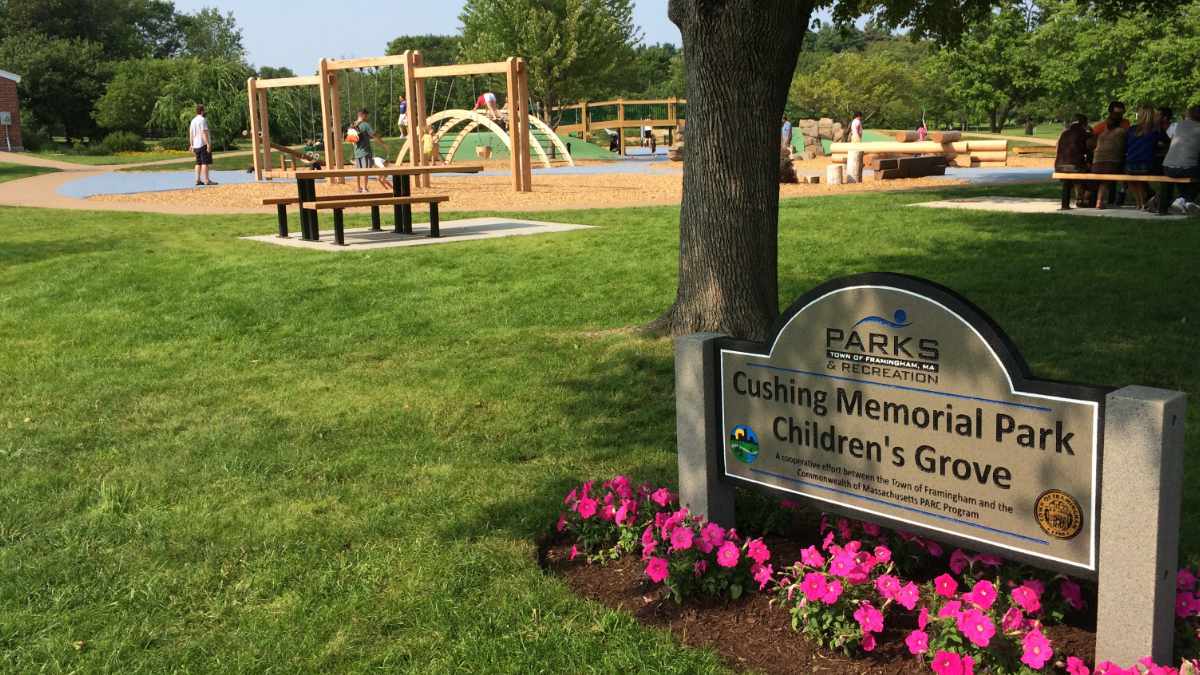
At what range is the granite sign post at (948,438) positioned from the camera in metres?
2.56

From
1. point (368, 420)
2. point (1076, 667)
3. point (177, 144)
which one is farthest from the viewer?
point (177, 144)

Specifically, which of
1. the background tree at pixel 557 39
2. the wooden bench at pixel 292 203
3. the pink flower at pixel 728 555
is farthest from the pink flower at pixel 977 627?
the background tree at pixel 557 39

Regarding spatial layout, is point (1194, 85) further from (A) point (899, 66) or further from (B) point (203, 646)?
(B) point (203, 646)

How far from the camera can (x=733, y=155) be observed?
606cm

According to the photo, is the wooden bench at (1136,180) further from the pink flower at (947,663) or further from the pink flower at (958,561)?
the pink flower at (947,663)

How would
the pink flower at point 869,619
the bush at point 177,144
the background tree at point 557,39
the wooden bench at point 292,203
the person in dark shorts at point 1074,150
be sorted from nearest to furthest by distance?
the pink flower at point 869,619
the wooden bench at point 292,203
the person in dark shorts at point 1074,150
the background tree at point 557,39
the bush at point 177,144

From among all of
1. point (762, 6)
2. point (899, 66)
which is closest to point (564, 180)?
point (762, 6)

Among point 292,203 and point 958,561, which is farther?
point 292,203

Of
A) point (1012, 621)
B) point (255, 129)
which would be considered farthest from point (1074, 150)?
point (255, 129)

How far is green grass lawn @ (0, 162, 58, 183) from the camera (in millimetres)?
29288

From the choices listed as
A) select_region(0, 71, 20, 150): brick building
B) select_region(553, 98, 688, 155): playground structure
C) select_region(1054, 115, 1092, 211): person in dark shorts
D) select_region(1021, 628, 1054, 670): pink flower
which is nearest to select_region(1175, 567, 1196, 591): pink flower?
select_region(1021, 628, 1054, 670): pink flower

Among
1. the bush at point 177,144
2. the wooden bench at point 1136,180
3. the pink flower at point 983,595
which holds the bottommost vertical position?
the pink flower at point 983,595

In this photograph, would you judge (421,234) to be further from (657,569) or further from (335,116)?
(335,116)

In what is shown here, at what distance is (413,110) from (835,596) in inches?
815
